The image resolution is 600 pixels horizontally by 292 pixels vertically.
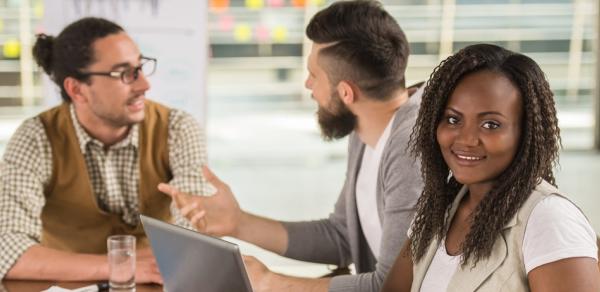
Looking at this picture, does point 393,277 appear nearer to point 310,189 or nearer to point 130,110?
point 130,110

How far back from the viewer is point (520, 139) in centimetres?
140

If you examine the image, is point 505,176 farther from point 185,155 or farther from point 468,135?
point 185,155

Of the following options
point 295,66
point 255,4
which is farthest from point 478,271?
point 295,66

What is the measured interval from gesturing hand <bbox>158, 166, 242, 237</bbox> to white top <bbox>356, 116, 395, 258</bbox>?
342 mm

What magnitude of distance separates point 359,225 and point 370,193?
0.11 m

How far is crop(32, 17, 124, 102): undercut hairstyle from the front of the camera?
2.51 meters

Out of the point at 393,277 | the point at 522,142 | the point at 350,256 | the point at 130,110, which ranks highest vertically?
the point at 522,142

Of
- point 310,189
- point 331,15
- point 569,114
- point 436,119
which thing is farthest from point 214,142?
point 436,119

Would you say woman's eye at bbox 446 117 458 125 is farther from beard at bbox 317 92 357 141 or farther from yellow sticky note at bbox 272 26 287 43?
yellow sticky note at bbox 272 26 287 43

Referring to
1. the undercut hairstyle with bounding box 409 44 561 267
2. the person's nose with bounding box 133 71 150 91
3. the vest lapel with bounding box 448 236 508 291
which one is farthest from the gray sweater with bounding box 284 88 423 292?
the person's nose with bounding box 133 71 150 91

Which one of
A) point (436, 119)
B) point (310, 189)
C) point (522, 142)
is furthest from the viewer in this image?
point (310, 189)

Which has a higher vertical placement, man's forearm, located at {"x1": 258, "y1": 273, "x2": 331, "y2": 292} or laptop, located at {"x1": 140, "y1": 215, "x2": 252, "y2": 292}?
laptop, located at {"x1": 140, "y1": 215, "x2": 252, "y2": 292}

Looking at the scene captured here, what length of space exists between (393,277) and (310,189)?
13.6ft

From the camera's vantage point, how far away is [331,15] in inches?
84.2
